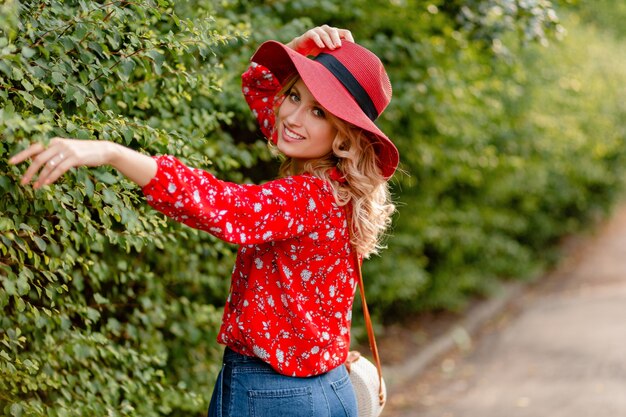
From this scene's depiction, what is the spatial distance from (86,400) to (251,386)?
0.79m

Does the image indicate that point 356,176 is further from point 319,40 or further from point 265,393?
point 265,393

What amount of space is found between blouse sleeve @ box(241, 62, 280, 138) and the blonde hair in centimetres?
37

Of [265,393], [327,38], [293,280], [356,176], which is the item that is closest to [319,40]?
[327,38]

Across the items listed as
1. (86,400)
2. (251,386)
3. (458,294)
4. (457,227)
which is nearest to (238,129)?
(86,400)

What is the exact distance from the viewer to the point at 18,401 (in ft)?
8.84

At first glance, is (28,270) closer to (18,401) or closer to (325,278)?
(18,401)

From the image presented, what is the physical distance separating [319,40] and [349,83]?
24 centimetres

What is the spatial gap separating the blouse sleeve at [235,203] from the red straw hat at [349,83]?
0.24 m

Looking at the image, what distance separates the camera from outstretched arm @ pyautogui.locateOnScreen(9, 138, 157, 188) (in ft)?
6.17

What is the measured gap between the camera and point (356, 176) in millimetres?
2555

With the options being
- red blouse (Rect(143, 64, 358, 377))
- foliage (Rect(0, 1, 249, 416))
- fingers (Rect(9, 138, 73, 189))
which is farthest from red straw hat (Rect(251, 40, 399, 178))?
fingers (Rect(9, 138, 73, 189))

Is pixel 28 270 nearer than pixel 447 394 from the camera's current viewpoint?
Yes

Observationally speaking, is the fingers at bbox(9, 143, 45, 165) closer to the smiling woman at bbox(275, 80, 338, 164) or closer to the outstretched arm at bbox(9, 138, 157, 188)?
the outstretched arm at bbox(9, 138, 157, 188)

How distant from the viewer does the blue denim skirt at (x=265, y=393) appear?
2521mm
